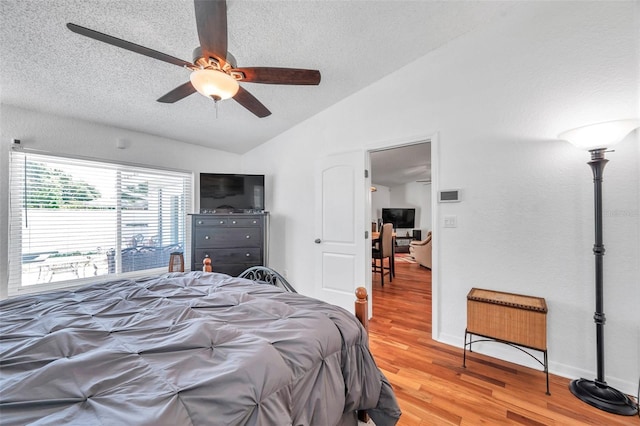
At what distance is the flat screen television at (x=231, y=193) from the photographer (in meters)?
3.73

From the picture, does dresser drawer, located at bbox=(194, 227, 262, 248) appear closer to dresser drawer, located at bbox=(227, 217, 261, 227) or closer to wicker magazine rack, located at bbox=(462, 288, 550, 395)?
dresser drawer, located at bbox=(227, 217, 261, 227)

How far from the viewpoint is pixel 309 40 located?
7.11 ft

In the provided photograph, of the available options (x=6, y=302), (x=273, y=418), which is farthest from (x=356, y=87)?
(x=6, y=302)

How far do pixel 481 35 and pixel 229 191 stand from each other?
3464 mm

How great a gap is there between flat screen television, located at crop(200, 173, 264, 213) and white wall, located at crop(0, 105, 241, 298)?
0.38m

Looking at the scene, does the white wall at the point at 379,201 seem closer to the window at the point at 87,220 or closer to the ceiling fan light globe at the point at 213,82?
the window at the point at 87,220

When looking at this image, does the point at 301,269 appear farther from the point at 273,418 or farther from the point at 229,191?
the point at 273,418

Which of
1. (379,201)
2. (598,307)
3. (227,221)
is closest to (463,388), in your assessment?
(598,307)

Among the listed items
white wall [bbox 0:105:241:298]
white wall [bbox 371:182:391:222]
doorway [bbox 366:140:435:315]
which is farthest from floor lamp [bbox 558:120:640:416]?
white wall [bbox 371:182:391:222]

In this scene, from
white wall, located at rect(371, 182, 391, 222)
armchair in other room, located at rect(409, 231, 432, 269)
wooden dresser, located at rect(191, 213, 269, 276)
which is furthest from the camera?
white wall, located at rect(371, 182, 391, 222)

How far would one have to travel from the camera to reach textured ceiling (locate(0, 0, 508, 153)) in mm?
1698

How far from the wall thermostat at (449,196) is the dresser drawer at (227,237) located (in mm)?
2397

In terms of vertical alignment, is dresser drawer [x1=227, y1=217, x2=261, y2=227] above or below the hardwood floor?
above

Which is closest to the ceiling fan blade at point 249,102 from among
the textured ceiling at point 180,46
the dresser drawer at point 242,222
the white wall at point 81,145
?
the textured ceiling at point 180,46
